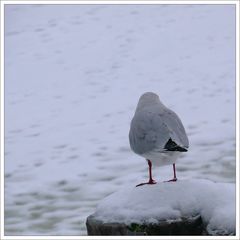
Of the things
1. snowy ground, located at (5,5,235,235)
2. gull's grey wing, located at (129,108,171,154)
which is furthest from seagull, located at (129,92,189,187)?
snowy ground, located at (5,5,235,235)

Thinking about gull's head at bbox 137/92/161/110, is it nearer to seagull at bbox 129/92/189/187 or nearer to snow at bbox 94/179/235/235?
seagull at bbox 129/92/189/187

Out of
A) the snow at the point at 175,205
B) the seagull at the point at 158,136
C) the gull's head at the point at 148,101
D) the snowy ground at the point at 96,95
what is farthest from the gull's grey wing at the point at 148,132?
the snowy ground at the point at 96,95

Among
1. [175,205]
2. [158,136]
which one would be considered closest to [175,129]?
[158,136]

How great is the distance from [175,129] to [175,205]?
1.82 feet

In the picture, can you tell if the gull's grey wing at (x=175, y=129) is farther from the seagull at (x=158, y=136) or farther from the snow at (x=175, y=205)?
the snow at (x=175, y=205)

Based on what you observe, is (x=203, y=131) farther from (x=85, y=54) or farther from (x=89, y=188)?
(x=85, y=54)

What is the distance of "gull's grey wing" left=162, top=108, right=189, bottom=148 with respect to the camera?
375 cm

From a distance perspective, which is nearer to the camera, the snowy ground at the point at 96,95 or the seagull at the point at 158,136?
the seagull at the point at 158,136

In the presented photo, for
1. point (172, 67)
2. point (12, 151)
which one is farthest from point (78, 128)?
point (172, 67)

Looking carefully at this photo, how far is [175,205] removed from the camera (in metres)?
3.48

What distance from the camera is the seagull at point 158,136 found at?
3742mm

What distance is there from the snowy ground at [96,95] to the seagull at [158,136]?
212cm

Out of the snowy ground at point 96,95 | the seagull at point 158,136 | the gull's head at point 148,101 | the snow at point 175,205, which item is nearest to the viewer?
the snow at point 175,205

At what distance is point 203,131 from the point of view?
8984 millimetres
